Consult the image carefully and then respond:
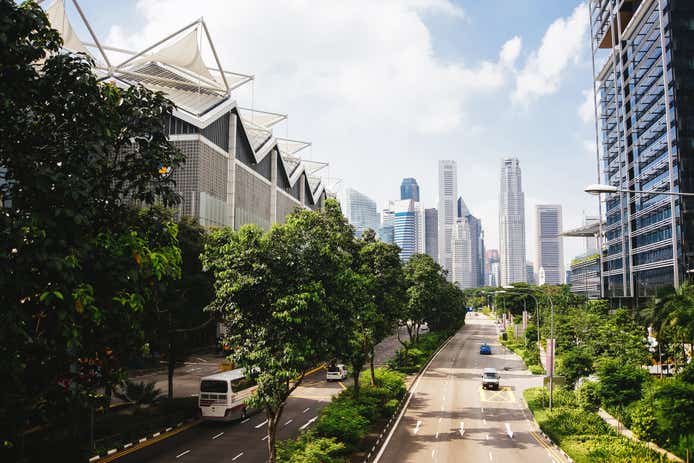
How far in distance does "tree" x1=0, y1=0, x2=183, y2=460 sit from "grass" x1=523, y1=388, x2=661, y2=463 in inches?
736

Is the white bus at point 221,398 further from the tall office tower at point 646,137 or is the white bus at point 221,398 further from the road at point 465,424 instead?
the tall office tower at point 646,137

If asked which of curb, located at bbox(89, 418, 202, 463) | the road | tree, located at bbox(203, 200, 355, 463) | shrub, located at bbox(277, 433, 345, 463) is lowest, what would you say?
the road

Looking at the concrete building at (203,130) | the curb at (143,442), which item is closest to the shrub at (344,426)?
the curb at (143,442)

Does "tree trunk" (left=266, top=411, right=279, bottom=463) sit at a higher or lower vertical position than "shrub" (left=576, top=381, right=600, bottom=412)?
higher

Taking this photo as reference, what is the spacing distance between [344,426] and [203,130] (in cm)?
4849

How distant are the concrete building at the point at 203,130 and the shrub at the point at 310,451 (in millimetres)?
41178

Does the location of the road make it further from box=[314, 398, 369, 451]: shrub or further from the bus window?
the bus window

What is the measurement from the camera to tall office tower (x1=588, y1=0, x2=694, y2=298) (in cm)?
6625

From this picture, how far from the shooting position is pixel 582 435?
2588 centimetres

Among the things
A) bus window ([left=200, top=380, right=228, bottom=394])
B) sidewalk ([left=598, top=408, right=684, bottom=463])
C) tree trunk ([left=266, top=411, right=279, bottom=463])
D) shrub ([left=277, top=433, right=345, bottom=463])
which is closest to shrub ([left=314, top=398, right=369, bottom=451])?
shrub ([left=277, top=433, right=345, bottom=463])

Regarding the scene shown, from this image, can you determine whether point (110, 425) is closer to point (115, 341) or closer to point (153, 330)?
point (153, 330)

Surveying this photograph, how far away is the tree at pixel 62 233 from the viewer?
757 centimetres

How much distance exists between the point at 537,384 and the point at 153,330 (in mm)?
35149

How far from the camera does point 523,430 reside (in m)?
30.7
